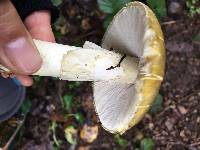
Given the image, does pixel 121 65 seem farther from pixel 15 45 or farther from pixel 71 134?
pixel 71 134

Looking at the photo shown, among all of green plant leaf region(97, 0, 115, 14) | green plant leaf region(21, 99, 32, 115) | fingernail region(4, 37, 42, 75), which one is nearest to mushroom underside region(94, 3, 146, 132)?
fingernail region(4, 37, 42, 75)

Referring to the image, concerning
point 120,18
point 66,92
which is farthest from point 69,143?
point 120,18

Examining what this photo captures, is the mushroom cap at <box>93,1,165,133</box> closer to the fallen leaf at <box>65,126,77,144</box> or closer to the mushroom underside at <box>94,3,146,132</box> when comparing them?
the mushroom underside at <box>94,3,146,132</box>

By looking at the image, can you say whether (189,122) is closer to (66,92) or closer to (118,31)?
(66,92)

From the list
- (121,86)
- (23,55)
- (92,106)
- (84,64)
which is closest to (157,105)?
(92,106)

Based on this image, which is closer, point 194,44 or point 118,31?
point 118,31

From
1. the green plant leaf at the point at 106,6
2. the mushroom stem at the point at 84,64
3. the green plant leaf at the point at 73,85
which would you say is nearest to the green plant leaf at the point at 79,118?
the green plant leaf at the point at 73,85
